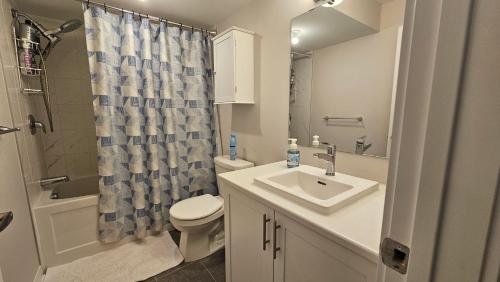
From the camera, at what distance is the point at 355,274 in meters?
0.67

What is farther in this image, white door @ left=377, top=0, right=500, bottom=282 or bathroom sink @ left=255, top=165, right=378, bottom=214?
bathroom sink @ left=255, top=165, right=378, bottom=214

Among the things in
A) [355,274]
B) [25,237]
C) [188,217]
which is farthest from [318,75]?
[25,237]

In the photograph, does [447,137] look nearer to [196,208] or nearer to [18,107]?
[196,208]

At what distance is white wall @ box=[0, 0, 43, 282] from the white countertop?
129 centimetres

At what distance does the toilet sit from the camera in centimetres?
164

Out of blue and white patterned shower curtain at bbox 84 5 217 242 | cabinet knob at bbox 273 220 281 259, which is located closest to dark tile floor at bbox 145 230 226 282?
blue and white patterned shower curtain at bbox 84 5 217 242

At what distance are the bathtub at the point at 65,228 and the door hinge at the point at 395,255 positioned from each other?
6.86 feet

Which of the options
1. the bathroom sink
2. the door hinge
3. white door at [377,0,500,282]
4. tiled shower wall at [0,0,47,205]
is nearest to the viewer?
white door at [377,0,500,282]

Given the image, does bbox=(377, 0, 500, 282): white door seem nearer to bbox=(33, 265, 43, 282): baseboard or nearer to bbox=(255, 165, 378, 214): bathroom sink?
bbox=(255, 165, 378, 214): bathroom sink

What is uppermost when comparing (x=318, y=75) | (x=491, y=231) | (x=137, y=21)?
(x=137, y=21)

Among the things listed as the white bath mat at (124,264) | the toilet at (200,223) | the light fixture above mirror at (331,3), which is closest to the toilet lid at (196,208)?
the toilet at (200,223)

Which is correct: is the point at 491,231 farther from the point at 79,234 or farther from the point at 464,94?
the point at 79,234

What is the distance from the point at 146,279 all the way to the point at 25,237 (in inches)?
32.6

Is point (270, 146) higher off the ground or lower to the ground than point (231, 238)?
higher
